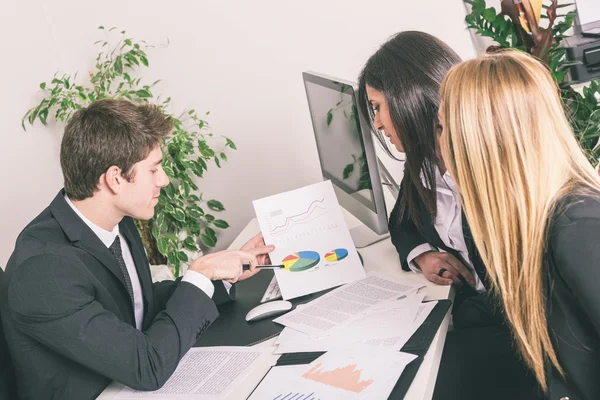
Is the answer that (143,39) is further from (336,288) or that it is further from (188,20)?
(336,288)

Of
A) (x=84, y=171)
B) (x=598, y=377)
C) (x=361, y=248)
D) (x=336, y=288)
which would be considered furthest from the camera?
(x=361, y=248)

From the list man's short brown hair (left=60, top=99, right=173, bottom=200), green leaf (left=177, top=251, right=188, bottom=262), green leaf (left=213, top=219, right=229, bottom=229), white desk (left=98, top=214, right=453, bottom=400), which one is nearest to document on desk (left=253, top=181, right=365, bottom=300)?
white desk (left=98, top=214, right=453, bottom=400)

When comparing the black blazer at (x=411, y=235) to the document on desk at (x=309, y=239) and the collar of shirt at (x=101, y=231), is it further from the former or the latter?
the collar of shirt at (x=101, y=231)

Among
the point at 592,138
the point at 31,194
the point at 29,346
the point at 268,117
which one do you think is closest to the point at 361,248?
the point at 592,138

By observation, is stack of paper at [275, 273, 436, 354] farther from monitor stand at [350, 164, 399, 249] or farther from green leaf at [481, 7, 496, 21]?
green leaf at [481, 7, 496, 21]

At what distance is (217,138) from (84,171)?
1483 mm

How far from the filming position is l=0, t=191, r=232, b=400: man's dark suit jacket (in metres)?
1.30

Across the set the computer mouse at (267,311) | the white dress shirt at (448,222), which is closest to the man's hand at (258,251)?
the computer mouse at (267,311)

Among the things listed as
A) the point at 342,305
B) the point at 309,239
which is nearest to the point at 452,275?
the point at 342,305

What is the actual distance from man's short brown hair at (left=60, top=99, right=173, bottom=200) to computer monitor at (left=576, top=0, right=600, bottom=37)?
5.56ft

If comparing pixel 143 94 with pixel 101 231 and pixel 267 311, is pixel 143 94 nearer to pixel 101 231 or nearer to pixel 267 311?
pixel 101 231

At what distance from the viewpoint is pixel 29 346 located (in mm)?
1397

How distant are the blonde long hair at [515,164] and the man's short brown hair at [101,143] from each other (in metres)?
0.77

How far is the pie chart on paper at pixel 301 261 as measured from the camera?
169 cm
